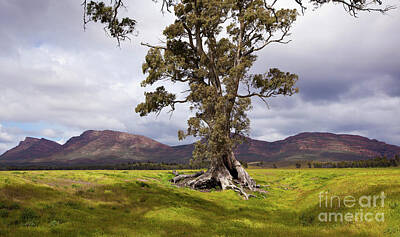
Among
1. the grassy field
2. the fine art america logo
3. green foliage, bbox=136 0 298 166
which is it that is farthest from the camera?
green foliage, bbox=136 0 298 166

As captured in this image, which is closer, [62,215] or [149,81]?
[62,215]

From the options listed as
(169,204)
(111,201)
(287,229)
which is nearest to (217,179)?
(169,204)

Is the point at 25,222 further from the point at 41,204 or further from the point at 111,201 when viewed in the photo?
the point at 111,201

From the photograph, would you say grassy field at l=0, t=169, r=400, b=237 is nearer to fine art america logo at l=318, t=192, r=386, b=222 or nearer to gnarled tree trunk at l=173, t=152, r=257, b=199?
fine art america logo at l=318, t=192, r=386, b=222

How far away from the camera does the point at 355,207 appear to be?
18781 mm

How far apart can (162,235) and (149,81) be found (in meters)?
29.5

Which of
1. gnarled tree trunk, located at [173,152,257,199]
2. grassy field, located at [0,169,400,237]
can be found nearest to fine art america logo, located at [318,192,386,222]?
grassy field, located at [0,169,400,237]

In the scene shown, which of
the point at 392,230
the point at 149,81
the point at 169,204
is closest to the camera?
the point at 392,230

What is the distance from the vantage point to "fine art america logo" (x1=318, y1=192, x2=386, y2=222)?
1670 centimetres

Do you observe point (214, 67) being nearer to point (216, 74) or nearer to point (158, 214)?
point (216, 74)

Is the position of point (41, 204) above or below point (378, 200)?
below

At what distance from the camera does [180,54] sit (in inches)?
1742

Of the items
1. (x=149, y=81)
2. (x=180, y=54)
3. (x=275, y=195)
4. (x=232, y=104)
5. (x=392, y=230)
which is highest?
(x=180, y=54)

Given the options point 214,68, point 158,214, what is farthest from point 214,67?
point 158,214
